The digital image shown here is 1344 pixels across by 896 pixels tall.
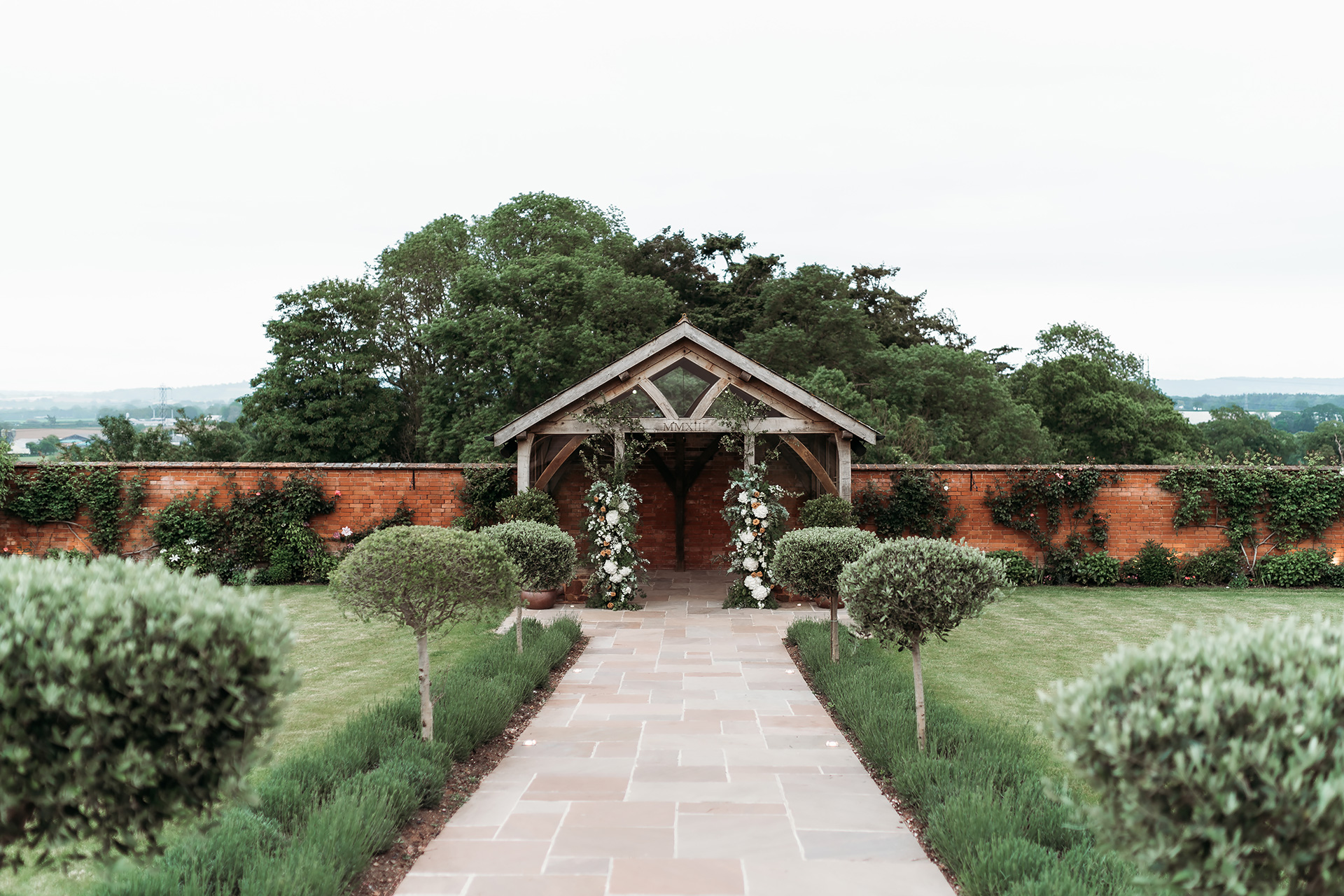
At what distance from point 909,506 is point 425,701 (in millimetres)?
8744

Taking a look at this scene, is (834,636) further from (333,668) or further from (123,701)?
(123,701)

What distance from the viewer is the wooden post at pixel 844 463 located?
1052cm

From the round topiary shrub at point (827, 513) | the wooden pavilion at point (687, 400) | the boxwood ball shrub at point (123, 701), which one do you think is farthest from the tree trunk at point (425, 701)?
→ the round topiary shrub at point (827, 513)

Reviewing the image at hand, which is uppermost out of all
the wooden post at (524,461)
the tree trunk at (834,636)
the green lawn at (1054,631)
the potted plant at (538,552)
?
the wooden post at (524,461)

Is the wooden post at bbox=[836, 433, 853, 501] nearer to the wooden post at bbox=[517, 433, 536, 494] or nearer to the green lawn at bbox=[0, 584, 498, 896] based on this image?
the wooden post at bbox=[517, 433, 536, 494]

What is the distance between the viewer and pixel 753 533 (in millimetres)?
10141

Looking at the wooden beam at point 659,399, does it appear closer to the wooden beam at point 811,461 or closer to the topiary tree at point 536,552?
the wooden beam at point 811,461

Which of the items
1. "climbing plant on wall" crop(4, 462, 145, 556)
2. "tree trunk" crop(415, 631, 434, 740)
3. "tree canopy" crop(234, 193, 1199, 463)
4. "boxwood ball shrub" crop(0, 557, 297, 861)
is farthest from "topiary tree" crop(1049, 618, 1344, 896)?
"tree canopy" crop(234, 193, 1199, 463)

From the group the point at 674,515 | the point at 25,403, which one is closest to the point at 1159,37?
the point at 674,515

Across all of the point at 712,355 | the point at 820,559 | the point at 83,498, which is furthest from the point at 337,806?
the point at 83,498

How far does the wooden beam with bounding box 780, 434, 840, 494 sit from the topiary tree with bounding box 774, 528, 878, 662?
3594mm

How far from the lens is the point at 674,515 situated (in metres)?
13.8

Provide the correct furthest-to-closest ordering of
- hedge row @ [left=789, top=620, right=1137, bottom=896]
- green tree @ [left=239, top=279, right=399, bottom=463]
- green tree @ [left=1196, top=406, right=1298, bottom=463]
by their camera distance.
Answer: green tree @ [left=1196, top=406, right=1298, bottom=463]
green tree @ [left=239, top=279, right=399, bottom=463]
hedge row @ [left=789, top=620, right=1137, bottom=896]

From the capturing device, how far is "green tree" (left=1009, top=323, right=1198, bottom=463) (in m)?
30.1
